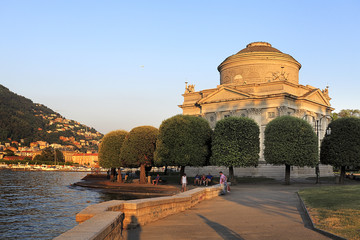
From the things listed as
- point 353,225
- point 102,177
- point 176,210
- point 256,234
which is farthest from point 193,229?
point 102,177

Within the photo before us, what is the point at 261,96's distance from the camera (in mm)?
62094

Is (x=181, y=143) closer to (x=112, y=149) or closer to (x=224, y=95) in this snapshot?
(x=112, y=149)

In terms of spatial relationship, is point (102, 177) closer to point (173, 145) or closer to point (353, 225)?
point (173, 145)

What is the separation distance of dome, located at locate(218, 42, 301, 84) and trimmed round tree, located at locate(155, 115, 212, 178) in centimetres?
2638

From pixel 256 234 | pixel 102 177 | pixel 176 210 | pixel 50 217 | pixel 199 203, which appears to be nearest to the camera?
pixel 256 234

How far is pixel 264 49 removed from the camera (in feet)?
249

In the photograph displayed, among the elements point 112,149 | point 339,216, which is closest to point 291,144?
point 112,149

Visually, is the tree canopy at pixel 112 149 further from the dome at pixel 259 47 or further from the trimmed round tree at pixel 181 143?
the dome at pixel 259 47

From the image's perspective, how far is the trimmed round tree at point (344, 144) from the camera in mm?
45906

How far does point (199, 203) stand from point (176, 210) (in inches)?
191

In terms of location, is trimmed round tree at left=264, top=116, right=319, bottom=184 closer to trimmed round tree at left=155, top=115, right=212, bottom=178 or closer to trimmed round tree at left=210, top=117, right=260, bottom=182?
trimmed round tree at left=210, top=117, right=260, bottom=182

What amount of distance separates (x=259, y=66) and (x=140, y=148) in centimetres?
3332

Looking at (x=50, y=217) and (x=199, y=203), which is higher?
(x=199, y=203)

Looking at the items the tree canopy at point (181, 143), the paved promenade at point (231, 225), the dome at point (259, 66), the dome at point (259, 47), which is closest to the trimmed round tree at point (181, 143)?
the tree canopy at point (181, 143)
